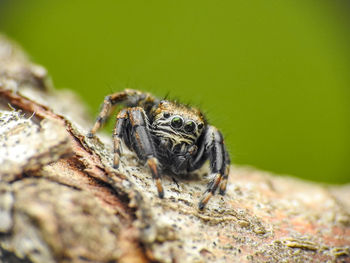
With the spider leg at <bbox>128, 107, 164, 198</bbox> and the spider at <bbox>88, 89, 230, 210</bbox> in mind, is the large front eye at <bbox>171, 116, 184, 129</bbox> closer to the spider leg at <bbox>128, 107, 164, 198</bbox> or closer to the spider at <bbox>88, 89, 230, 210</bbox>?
the spider at <bbox>88, 89, 230, 210</bbox>

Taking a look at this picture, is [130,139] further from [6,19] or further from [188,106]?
[6,19]

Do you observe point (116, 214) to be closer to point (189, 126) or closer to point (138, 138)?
point (138, 138)

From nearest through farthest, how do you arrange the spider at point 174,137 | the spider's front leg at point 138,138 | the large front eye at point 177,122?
the spider's front leg at point 138,138 → the spider at point 174,137 → the large front eye at point 177,122

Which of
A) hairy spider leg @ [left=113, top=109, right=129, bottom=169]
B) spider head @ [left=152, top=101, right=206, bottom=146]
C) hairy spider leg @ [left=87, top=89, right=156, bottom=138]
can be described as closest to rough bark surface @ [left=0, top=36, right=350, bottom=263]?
hairy spider leg @ [left=113, top=109, right=129, bottom=169]

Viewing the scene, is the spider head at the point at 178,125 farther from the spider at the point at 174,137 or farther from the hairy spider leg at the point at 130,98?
the hairy spider leg at the point at 130,98

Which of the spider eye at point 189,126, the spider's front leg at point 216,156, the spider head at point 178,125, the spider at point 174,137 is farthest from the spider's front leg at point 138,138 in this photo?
the spider's front leg at point 216,156

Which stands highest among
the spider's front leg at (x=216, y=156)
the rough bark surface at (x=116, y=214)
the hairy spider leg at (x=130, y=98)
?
the hairy spider leg at (x=130, y=98)

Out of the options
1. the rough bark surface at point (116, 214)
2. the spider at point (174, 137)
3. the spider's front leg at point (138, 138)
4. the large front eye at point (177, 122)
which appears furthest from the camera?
the large front eye at point (177, 122)

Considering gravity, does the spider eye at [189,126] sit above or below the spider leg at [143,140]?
above

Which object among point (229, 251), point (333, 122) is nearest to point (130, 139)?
point (229, 251)
